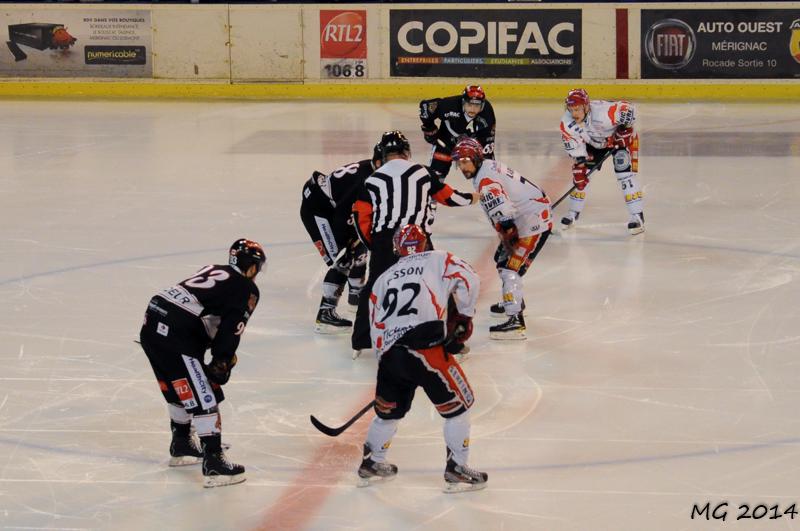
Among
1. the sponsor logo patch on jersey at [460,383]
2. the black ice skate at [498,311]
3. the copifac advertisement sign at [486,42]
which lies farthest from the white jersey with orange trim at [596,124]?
the copifac advertisement sign at [486,42]

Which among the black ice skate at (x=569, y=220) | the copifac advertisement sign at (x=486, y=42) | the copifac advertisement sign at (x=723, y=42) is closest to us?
the black ice skate at (x=569, y=220)

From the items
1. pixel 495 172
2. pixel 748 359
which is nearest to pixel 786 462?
pixel 748 359


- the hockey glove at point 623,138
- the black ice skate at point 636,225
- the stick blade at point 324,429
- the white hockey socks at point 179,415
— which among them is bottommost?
the stick blade at point 324,429

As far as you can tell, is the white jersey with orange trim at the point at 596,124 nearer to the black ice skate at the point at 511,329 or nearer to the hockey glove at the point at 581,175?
the hockey glove at the point at 581,175

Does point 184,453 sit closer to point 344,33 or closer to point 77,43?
point 344,33

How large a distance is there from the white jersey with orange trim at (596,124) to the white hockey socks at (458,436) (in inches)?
209

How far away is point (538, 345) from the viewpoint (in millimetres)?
7000

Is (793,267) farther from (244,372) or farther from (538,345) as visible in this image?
(244,372)

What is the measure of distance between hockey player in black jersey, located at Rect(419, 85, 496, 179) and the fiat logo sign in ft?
28.1

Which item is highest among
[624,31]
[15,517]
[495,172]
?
[624,31]

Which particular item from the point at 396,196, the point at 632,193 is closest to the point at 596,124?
the point at 632,193

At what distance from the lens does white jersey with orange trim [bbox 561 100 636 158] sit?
985 cm

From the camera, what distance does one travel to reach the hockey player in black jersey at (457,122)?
9742mm

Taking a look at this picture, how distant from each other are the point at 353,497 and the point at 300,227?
17.5 feet
